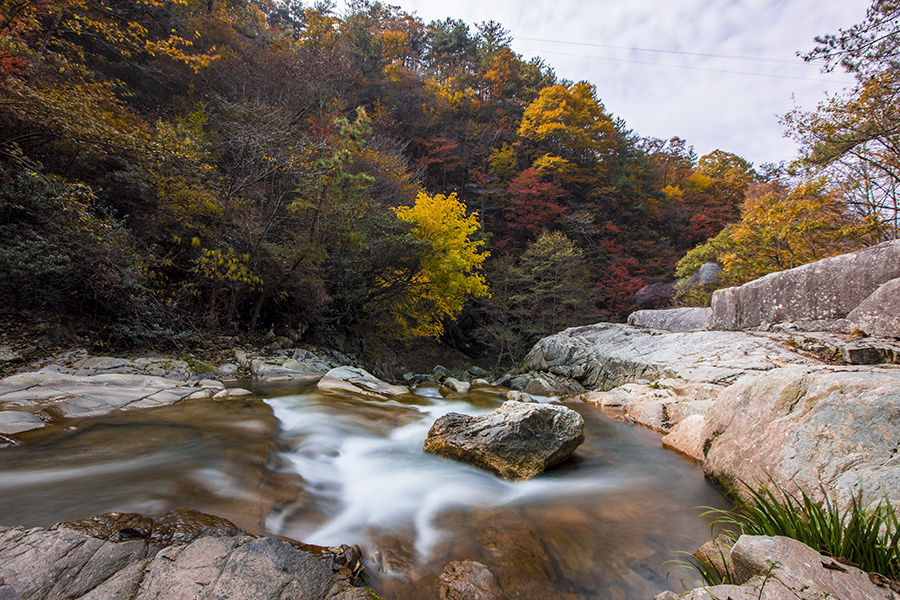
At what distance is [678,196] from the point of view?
26.5 meters

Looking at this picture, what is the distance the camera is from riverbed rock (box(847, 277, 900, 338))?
18.7ft

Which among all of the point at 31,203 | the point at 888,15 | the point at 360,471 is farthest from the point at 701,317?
the point at 31,203

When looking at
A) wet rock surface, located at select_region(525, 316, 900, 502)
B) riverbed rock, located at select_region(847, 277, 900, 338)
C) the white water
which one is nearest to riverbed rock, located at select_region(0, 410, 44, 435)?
the white water

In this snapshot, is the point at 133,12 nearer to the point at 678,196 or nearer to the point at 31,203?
the point at 31,203

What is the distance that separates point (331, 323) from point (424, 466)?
8435 millimetres

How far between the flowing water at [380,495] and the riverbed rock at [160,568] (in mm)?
477

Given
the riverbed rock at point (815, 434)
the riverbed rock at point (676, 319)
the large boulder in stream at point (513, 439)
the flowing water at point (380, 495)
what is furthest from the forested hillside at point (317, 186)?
the large boulder in stream at point (513, 439)

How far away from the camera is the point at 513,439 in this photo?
4.40 metres

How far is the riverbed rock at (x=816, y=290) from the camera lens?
250 inches

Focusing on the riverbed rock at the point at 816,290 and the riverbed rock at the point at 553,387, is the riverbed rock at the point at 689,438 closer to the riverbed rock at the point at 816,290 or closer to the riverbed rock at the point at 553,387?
the riverbed rock at the point at 816,290

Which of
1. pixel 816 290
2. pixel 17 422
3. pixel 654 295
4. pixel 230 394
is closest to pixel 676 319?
pixel 816 290

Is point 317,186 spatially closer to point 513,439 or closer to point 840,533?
point 513,439

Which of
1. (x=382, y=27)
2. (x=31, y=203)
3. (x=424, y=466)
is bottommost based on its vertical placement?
(x=424, y=466)

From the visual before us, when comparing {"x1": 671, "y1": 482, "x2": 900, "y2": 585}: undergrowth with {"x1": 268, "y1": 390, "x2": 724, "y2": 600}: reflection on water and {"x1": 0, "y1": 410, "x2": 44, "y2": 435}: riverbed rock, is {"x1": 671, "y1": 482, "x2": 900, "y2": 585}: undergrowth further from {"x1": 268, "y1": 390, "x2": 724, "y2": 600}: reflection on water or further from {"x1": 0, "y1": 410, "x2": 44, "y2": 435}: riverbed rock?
{"x1": 0, "y1": 410, "x2": 44, "y2": 435}: riverbed rock
